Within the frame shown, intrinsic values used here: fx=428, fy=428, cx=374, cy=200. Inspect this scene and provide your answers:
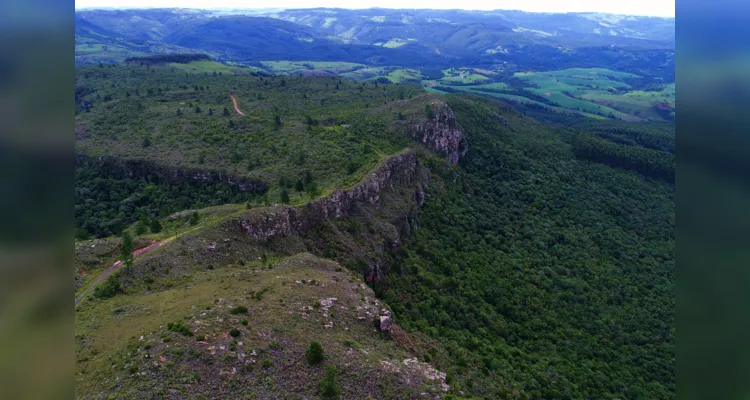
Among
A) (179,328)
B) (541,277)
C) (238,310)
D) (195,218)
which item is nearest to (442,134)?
(541,277)

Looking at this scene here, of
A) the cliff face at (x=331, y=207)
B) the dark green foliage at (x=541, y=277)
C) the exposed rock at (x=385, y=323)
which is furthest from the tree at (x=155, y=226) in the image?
the exposed rock at (x=385, y=323)

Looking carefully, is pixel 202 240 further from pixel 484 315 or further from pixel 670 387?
pixel 670 387

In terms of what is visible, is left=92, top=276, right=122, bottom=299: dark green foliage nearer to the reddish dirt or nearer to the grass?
the grass

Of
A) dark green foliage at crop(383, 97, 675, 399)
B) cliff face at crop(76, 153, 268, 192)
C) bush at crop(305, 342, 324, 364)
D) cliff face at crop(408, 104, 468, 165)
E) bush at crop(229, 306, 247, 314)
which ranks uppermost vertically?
cliff face at crop(408, 104, 468, 165)

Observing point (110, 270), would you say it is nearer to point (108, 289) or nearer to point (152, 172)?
point (108, 289)

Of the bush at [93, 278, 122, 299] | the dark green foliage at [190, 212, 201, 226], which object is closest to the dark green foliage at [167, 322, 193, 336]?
the bush at [93, 278, 122, 299]
